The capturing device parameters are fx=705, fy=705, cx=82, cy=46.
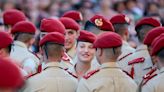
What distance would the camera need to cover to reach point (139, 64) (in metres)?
8.73

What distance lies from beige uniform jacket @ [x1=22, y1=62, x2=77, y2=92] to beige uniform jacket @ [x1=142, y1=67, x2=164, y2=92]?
82cm

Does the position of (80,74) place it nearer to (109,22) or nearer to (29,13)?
(109,22)

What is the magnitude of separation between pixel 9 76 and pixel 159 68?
323 cm

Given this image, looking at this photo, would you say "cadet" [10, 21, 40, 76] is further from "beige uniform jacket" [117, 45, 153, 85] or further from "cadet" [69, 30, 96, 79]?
"beige uniform jacket" [117, 45, 153, 85]

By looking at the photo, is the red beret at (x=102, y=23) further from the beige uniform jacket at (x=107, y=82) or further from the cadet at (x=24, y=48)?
the beige uniform jacket at (x=107, y=82)

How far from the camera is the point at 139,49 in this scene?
29.4ft

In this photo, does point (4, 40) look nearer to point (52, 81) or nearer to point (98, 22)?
point (52, 81)

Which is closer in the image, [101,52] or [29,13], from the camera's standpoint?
[101,52]

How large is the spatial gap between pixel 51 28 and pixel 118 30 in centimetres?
117

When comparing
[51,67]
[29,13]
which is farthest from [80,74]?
[29,13]

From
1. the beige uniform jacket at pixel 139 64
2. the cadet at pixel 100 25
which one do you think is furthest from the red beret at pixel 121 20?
the beige uniform jacket at pixel 139 64

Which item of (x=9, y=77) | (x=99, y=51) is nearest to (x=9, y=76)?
(x=9, y=77)

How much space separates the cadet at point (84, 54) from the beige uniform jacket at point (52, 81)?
130 centimetres

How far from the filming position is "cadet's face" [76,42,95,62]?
8.84m
